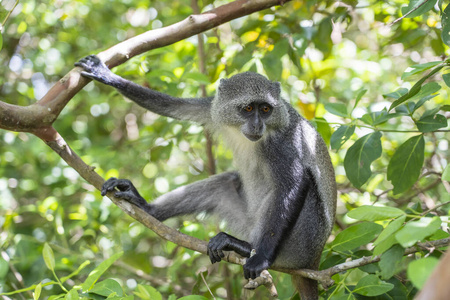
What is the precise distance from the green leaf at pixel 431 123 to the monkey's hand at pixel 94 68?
3592mm

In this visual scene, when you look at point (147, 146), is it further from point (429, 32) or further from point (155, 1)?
point (429, 32)

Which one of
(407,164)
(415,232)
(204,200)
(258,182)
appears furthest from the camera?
(204,200)

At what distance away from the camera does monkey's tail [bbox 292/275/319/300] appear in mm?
5285

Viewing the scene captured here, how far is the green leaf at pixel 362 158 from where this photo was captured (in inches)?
192

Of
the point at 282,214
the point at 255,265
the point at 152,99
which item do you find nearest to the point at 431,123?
the point at 282,214

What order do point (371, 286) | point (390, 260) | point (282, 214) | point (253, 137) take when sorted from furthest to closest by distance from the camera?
point (253, 137)
point (282, 214)
point (371, 286)
point (390, 260)

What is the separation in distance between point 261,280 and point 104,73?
121 inches

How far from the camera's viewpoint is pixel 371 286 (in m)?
3.88

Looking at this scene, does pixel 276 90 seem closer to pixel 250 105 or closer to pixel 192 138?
pixel 250 105

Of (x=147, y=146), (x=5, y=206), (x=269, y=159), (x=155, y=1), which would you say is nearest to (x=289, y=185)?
(x=269, y=159)

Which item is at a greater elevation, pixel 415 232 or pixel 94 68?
pixel 94 68

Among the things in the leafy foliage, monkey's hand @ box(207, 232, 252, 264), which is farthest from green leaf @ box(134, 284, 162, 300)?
monkey's hand @ box(207, 232, 252, 264)

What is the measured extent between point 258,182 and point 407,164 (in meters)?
2.13

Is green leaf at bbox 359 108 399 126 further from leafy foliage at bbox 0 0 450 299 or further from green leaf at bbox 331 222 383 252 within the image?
green leaf at bbox 331 222 383 252
